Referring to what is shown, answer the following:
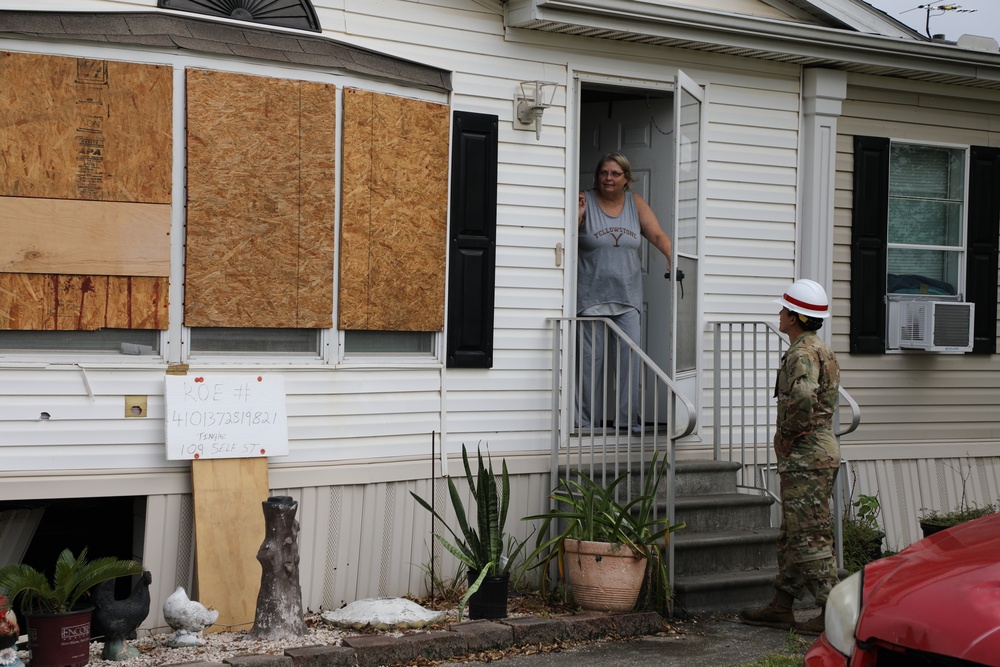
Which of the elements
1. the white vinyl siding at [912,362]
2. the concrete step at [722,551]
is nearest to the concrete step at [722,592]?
the concrete step at [722,551]

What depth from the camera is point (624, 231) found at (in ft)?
27.2

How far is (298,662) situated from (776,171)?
16.9 ft

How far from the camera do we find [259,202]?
6730 mm

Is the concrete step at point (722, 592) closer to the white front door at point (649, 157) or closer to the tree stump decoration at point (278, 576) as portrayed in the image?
the white front door at point (649, 157)

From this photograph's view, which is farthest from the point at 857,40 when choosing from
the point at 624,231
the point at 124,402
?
the point at 124,402

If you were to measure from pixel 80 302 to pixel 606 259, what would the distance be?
3.53 meters

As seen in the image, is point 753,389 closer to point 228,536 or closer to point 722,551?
point 722,551

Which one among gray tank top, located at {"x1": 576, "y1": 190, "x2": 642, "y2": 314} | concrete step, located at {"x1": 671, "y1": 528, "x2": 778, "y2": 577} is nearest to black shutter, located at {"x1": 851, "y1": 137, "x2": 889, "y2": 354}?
gray tank top, located at {"x1": 576, "y1": 190, "x2": 642, "y2": 314}

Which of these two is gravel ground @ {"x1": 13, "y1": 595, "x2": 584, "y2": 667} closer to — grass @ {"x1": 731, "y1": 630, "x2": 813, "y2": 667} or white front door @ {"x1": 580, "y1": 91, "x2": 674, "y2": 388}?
grass @ {"x1": 731, "y1": 630, "x2": 813, "y2": 667}

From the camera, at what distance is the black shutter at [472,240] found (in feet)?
24.7

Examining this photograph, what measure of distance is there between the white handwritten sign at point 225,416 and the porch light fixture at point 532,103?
2355mm

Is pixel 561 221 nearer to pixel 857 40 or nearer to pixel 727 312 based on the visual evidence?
pixel 727 312

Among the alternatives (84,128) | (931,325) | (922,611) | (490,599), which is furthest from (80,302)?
(931,325)

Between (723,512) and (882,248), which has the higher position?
(882,248)
